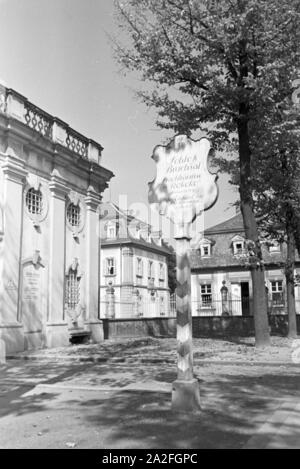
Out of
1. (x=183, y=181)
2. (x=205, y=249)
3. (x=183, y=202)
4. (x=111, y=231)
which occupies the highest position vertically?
(x=111, y=231)

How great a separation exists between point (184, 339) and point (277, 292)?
39108 mm

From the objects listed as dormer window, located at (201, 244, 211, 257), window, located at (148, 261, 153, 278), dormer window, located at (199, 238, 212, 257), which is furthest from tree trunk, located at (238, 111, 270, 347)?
window, located at (148, 261, 153, 278)

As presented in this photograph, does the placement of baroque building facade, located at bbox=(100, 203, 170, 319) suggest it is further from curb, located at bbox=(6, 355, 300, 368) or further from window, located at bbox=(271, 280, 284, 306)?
curb, located at bbox=(6, 355, 300, 368)

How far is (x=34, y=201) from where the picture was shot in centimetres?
1731

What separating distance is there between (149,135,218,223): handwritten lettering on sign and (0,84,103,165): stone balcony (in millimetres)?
9586

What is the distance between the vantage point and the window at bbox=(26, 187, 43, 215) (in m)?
17.0

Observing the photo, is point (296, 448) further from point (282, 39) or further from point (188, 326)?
point (282, 39)

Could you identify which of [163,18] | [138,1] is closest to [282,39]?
[163,18]

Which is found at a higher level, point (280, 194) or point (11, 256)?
point (280, 194)

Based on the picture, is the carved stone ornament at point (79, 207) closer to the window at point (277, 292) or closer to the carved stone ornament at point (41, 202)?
the carved stone ornament at point (41, 202)

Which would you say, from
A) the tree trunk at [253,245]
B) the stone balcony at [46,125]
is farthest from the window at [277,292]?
the tree trunk at [253,245]

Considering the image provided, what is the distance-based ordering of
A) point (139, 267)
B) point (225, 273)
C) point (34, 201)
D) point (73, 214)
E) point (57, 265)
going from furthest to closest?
point (139, 267), point (225, 273), point (73, 214), point (57, 265), point (34, 201)

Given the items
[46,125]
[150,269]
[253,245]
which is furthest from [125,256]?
[253,245]

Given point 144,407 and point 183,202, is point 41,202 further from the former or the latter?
point 144,407
